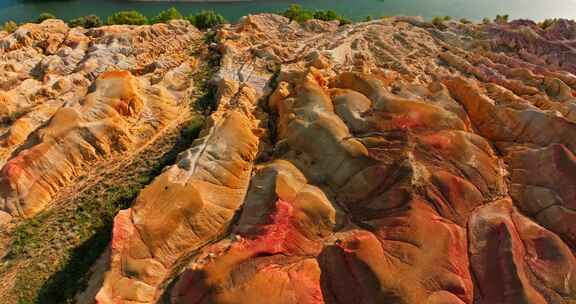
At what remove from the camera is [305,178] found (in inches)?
1009

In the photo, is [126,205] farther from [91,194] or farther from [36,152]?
[36,152]

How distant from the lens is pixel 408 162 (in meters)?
24.0

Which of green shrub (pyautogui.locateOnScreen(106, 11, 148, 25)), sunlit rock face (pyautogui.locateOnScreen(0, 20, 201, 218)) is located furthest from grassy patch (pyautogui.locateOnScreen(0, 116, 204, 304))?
green shrub (pyautogui.locateOnScreen(106, 11, 148, 25))

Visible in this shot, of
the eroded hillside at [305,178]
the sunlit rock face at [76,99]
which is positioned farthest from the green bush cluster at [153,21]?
the eroded hillside at [305,178]

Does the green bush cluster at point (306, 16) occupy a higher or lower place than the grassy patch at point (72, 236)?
higher

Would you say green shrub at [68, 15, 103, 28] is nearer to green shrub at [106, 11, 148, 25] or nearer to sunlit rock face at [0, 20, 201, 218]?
green shrub at [106, 11, 148, 25]

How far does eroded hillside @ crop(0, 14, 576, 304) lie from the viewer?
1945cm

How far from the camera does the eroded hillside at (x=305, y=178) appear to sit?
1945cm

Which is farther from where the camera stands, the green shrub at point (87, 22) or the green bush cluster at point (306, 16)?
the green shrub at point (87, 22)

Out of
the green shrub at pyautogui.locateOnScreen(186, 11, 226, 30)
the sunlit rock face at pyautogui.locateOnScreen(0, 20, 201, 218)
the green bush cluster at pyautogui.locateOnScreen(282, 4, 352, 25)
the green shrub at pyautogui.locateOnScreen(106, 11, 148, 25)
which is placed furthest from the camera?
the green bush cluster at pyautogui.locateOnScreen(282, 4, 352, 25)

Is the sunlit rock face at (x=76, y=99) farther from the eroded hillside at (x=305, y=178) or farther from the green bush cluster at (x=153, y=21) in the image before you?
the green bush cluster at (x=153, y=21)

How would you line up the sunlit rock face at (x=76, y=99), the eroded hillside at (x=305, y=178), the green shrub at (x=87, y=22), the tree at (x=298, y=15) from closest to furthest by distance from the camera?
1. the eroded hillside at (x=305, y=178)
2. the sunlit rock face at (x=76, y=99)
3. the tree at (x=298, y=15)
4. the green shrub at (x=87, y=22)

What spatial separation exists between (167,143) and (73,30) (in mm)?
33827

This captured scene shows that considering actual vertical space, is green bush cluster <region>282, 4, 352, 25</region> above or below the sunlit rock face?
above
